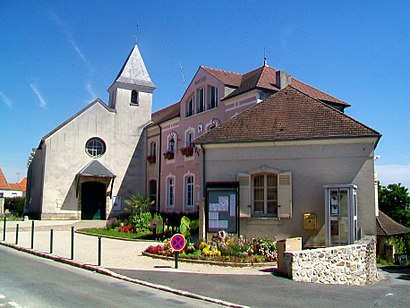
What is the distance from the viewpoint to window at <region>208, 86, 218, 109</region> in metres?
25.5

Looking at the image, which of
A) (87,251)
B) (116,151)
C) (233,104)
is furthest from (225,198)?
(116,151)

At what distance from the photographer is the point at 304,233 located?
14844 millimetres

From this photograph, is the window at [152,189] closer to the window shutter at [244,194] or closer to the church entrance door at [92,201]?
the church entrance door at [92,201]

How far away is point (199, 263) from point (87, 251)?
4846 mm

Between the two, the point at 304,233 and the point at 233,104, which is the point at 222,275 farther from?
the point at 233,104

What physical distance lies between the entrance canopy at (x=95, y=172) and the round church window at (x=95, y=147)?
670 mm

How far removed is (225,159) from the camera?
16078mm

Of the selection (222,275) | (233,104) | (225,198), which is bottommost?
(222,275)

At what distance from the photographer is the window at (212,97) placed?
2545cm

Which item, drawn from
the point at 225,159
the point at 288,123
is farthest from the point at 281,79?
the point at 225,159

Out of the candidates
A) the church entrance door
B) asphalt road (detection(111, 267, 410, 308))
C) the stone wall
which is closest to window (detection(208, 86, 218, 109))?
the church entrance door

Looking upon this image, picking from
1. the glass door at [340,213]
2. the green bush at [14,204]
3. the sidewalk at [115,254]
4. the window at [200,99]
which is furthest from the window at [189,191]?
the green bush at [14,204]

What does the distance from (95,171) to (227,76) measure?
11.9 metres

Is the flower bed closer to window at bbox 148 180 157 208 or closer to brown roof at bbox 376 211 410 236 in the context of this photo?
brown roof at bbox 376 211 410 236
